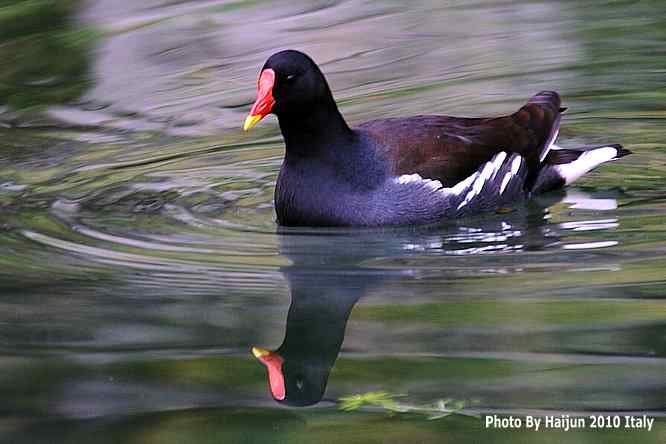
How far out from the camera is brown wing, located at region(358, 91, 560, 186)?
6402 millimetres

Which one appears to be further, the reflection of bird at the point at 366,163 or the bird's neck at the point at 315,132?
the bird's neck at the point at 315,132

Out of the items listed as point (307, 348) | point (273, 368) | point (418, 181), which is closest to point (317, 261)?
point (418, 181)

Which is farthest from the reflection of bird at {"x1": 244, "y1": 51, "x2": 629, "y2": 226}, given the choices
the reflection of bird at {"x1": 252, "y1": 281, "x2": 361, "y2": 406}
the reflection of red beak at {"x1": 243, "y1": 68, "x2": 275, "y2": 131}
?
the reflection of bird at {"x1": 252, "y1": 281, "x2": 361, "y2": 406}

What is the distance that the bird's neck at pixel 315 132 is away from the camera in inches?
245

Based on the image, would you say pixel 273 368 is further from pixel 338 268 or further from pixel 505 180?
pixel 505 180

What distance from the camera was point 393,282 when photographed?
5348 mm

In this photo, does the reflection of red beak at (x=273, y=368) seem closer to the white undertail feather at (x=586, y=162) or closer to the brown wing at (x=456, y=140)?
the brown wing at (x=456, y=140)

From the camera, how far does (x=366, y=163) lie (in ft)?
20.6

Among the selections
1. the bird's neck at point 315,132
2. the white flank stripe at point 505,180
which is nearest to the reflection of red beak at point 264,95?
the bird's neck at point 315,132

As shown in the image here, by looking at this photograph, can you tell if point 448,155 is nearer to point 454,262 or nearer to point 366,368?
point 454,262

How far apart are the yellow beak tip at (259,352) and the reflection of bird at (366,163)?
58.4 inches

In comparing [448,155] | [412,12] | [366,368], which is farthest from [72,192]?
[412,12]

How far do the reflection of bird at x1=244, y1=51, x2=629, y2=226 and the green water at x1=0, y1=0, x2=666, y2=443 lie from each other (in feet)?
0.38

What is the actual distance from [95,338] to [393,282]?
1.16 m
